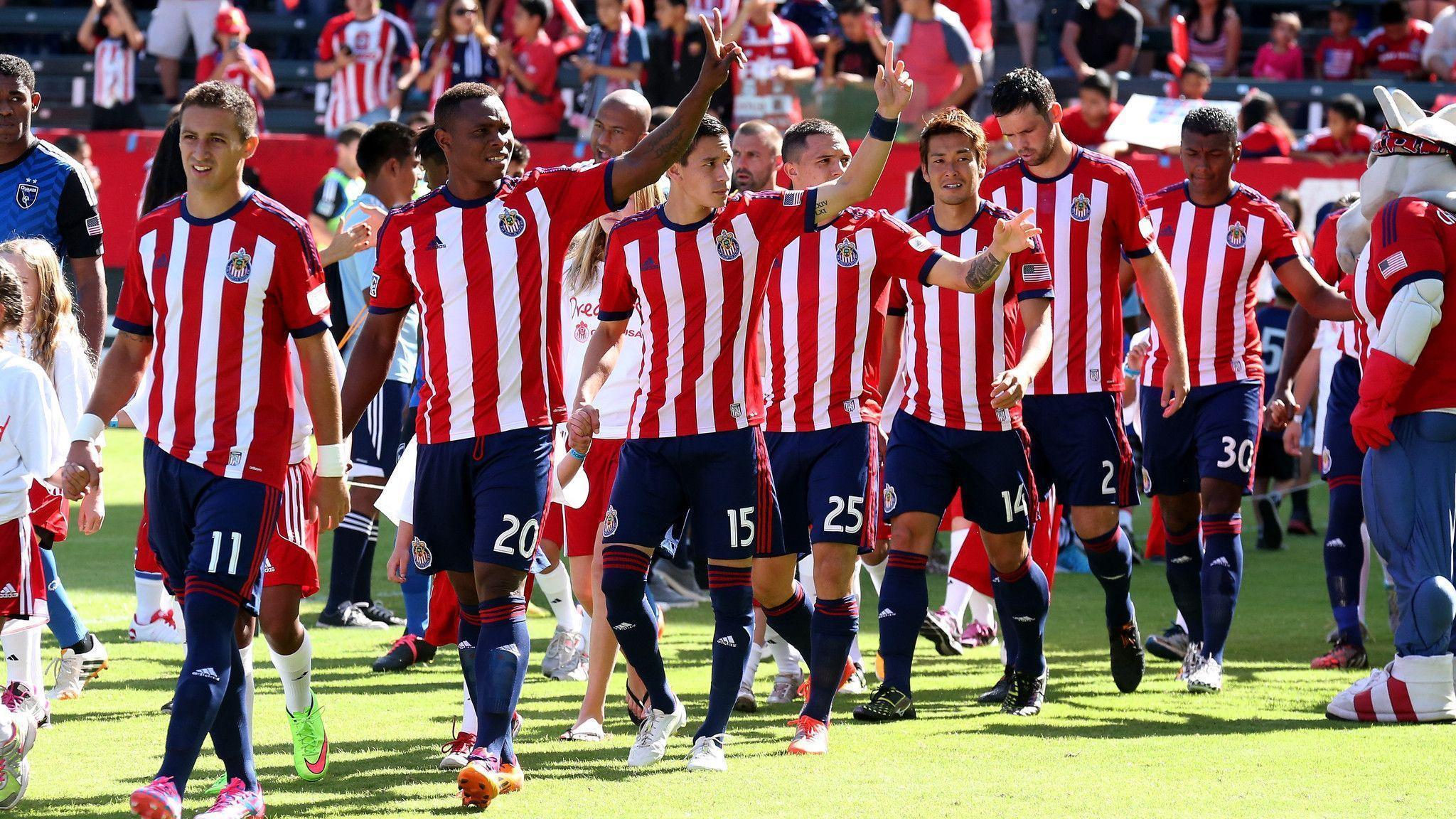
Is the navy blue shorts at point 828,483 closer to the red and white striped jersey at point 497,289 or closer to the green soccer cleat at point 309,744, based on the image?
the red and white striped jersey at point 497,289

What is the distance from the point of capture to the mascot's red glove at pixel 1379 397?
20.0ft

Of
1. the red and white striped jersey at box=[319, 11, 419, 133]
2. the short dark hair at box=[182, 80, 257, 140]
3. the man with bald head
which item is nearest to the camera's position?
the short dark hair at box=[182, 80, 257, 140]

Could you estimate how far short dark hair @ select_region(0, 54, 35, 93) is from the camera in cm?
646

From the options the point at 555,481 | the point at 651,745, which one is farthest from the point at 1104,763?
the point at 555,481

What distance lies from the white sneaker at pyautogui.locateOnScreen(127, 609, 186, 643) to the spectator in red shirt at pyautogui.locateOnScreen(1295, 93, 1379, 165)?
1006 cm

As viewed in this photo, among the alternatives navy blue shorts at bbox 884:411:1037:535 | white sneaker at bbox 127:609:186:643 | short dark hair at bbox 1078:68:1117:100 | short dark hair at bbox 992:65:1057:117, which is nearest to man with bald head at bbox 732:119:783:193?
short dark hair at bbox 992:65:1057:117

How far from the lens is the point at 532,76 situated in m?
15.6

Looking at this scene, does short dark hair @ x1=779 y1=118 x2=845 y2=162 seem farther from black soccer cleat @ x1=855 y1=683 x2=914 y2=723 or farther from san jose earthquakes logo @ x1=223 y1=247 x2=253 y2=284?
san jose earthquakes logo @ x1=223 y1=247 x2=253 y2=284

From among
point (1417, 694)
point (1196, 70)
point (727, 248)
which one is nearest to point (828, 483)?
point (727, 248)

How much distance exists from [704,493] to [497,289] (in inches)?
37.9

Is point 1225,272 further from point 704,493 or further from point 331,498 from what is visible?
point 331,498

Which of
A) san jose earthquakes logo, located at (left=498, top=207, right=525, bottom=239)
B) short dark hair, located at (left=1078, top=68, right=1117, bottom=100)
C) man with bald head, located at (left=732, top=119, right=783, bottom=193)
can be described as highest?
short dark hair, located at (left=1078, top=68, right=1117, bottom=100)

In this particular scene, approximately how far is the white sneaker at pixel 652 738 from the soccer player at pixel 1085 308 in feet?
6.53

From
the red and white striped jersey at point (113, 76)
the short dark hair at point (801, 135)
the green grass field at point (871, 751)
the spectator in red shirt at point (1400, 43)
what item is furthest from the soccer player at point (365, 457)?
the spectator in red shirt at point (1400, 43)
